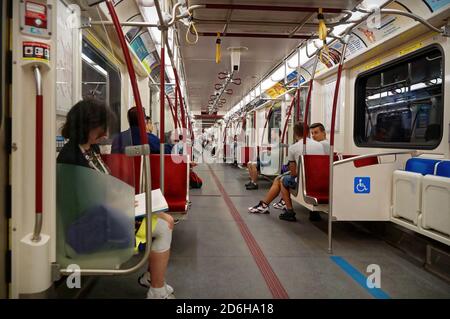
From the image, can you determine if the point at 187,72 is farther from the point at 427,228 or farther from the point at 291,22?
the point at 427,228

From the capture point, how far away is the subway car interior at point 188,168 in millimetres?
1693

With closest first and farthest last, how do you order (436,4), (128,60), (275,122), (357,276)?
(128,60) → (357,276) → (436,4) → (275,122)

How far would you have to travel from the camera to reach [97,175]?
1911 mm

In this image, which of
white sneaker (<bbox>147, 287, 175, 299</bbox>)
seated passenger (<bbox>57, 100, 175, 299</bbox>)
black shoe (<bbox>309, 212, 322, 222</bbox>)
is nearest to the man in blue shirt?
seated passenger (<bbox>57, 100, 175, 299</bbox>)

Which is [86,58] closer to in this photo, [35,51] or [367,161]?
[35,51]

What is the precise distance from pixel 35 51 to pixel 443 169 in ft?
10.7

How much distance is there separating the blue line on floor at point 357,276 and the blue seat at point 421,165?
3.86ft

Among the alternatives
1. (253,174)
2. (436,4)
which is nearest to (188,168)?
(436,4)

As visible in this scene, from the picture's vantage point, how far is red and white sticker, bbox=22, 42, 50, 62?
1.65m

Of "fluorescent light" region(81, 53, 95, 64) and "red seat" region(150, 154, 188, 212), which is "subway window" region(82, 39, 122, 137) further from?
"red seat" region(150, 154, 188, 212)

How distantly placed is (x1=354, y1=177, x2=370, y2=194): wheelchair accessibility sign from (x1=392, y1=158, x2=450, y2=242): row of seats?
265 mm

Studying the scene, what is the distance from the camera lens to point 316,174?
421 centimetres

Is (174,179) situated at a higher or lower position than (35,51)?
lower

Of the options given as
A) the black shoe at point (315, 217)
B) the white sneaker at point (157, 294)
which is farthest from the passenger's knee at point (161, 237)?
the black shoe at point (315, 217)
